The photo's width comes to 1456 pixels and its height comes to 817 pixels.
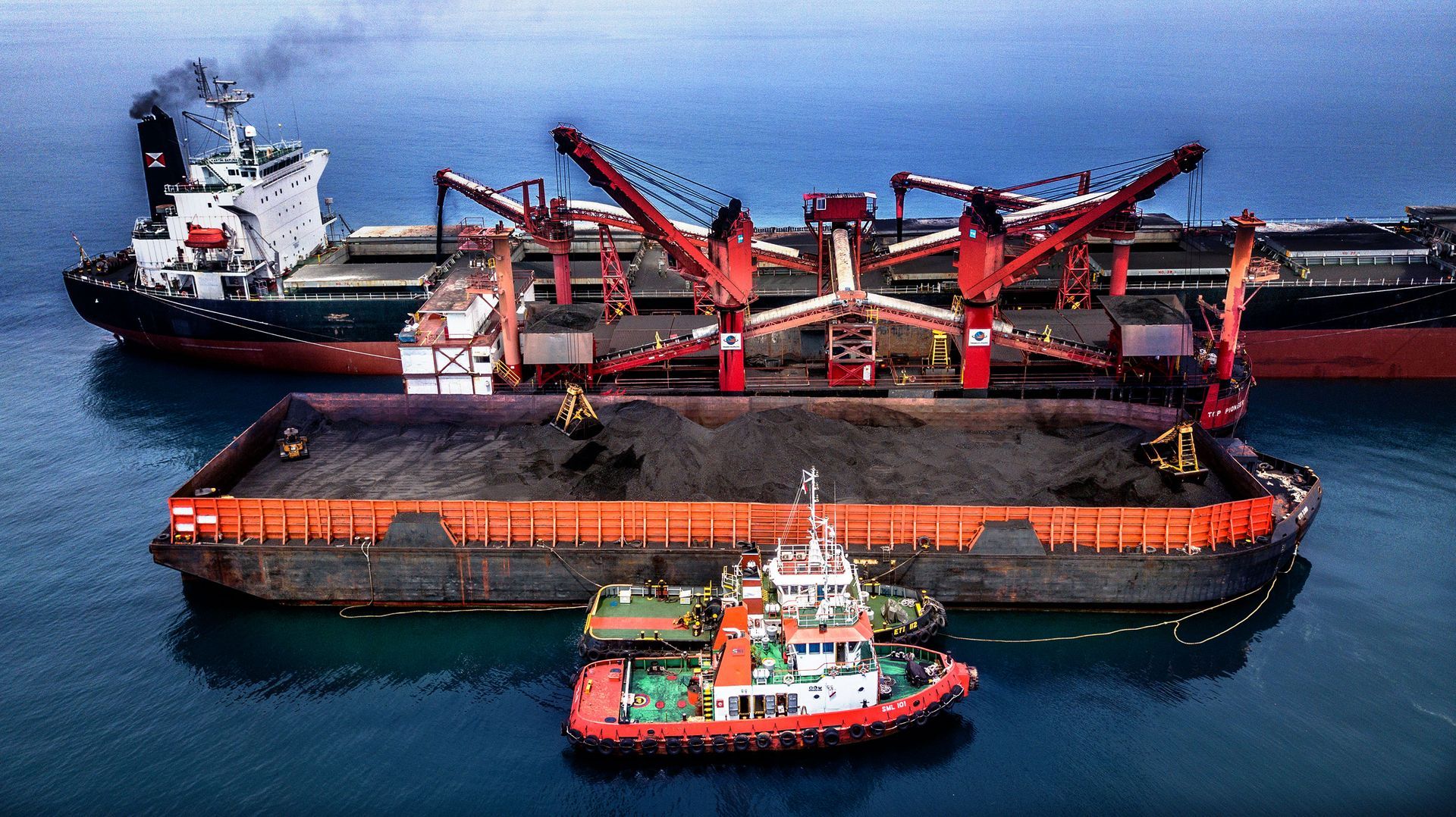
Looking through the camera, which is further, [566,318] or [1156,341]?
[566,318]

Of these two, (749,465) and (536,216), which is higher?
(536,216)

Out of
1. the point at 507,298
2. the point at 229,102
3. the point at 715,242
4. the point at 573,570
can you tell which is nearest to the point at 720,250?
the point at 715,242

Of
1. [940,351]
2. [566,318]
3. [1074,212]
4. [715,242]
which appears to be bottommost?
[940,351]

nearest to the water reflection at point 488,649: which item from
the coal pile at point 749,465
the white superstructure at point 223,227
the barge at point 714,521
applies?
the barge at point 714,521

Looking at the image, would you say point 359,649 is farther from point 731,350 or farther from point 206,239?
point 206,239

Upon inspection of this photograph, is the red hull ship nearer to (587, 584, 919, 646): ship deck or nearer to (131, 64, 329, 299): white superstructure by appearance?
(587, 584, 919, 646): ship deck
